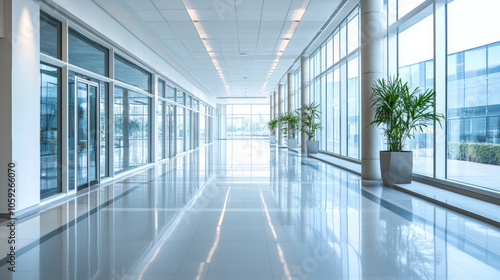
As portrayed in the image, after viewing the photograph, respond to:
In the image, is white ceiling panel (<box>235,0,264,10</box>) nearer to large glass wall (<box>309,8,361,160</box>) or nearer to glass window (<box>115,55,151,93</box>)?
glass window (<box>115,55,151,93</box>)

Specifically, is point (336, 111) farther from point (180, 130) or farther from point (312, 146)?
point (180, 130)

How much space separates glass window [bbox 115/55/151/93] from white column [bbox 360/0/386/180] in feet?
18.0

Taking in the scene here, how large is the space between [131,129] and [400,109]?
662cm

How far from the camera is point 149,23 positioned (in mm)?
9695

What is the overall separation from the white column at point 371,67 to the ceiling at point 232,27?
1205 mm

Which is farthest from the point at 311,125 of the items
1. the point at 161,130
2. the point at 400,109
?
the point at 400,109

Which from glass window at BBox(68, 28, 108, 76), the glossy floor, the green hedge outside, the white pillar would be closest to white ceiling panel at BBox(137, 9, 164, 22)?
glass window at BBox(68, 28, 108, 76)

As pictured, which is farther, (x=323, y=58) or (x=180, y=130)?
(x=180, y=130)

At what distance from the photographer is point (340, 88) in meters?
12.3

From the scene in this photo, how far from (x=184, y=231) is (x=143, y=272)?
114 cm

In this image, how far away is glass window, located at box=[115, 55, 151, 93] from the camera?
891 centimetres

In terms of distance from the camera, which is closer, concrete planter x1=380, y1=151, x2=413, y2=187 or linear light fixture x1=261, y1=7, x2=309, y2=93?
concrete planter x1=380, y1=151, x2=413, y2=187

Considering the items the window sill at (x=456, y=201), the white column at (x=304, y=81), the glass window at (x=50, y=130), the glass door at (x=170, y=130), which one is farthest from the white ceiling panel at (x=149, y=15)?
the white column at (x=304, y=81)

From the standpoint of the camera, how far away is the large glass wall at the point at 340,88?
35.5ft
